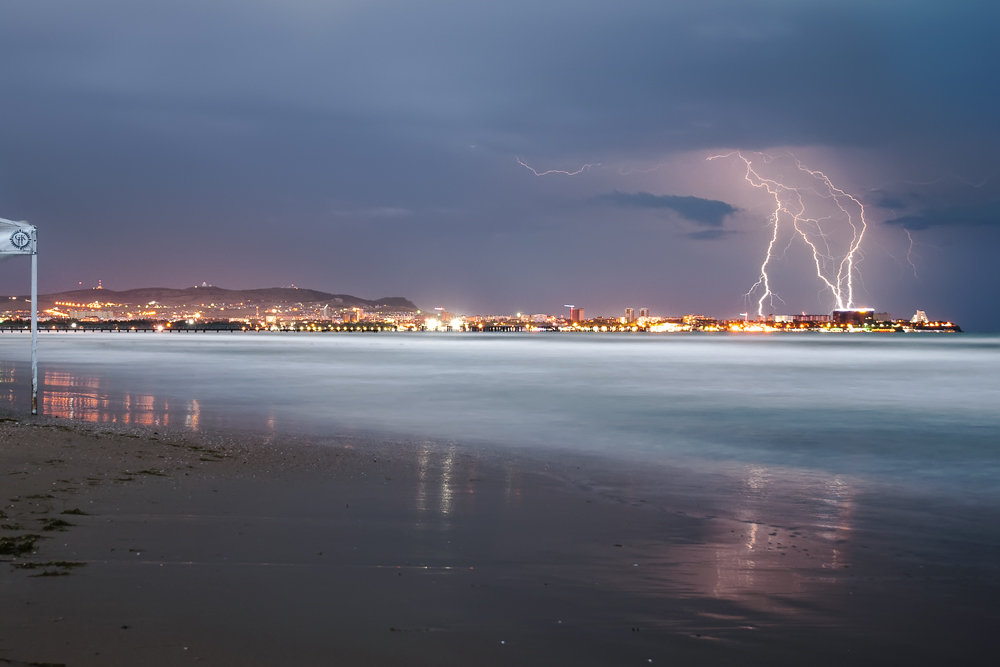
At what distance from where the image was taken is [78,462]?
30.6 ft

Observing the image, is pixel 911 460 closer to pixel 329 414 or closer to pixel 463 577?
pixel 463 577

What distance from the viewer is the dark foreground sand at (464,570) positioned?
14.4ft

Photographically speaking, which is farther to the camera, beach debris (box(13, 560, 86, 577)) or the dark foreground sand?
beach debris (box(13, 560, 86, 577))

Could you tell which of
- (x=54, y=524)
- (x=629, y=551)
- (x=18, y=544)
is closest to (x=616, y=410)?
(x=629, y=551)

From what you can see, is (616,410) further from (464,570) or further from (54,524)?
(54,524)

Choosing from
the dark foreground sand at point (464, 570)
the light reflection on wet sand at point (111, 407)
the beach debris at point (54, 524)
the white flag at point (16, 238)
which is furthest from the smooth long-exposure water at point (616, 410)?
the beach debris at point (54, 524)

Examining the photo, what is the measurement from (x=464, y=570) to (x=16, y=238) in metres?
10.4

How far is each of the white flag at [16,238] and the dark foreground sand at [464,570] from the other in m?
4.12

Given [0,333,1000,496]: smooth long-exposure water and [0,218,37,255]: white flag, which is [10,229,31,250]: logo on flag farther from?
[0,333,1000,496]: smooth long-exposure water

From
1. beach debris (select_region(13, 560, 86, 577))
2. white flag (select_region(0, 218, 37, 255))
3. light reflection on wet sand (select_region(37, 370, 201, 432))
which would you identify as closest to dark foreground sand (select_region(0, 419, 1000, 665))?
beach debris (select_region(13, 560, 86, 577))

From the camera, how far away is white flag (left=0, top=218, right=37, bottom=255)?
1255cm

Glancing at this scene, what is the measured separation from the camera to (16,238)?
12672 mm

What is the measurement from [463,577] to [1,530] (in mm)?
3441

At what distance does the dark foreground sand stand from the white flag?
4.12 metres
